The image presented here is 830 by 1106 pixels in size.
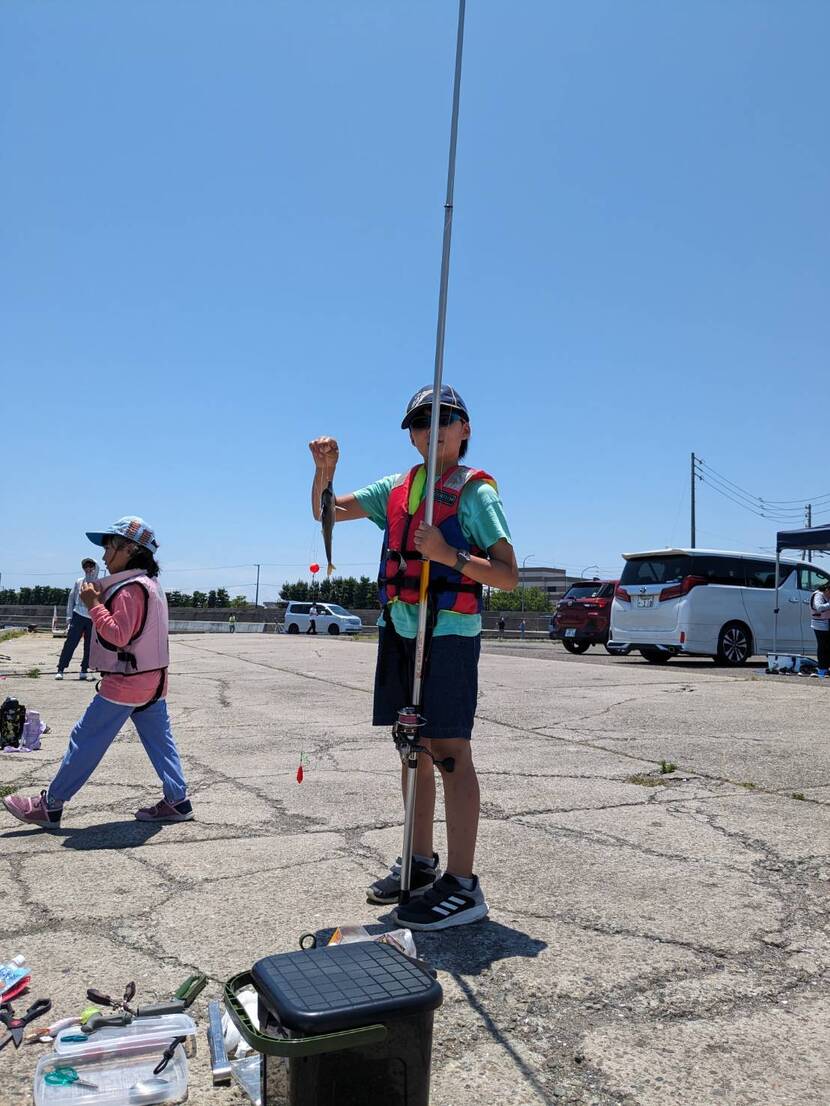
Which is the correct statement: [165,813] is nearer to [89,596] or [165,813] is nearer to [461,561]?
[89,596]

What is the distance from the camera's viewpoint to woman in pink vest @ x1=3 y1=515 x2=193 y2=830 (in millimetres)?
4223

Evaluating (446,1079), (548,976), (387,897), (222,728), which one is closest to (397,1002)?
(446,1079)

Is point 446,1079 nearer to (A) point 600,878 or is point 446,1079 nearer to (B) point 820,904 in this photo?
(A) point 600,878

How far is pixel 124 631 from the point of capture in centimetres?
430

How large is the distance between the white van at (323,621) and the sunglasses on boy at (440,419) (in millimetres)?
36650

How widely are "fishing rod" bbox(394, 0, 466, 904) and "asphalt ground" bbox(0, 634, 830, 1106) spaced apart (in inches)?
15.8

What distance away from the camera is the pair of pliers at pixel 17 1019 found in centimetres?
217

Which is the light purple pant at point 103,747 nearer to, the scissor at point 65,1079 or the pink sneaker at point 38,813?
the pink sneaker at point 38,813

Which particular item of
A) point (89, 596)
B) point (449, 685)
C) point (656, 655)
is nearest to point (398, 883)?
point (449, 685)

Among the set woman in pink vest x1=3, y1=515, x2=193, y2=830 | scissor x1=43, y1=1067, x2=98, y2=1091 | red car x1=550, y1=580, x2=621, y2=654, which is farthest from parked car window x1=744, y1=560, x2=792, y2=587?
scissor x1=43, y1=1067, x2=98, y2=1091

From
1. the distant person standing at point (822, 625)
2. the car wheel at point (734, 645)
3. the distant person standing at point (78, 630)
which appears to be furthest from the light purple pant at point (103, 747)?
the car wheel at point (734, 645)

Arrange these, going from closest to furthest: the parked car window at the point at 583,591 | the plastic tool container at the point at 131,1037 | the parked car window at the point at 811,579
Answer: the plastic tool container at the point at 131,1037
the parked car window at the point at 811,579
the parked car window at the point at 583,591

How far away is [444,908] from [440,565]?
1.14 metres

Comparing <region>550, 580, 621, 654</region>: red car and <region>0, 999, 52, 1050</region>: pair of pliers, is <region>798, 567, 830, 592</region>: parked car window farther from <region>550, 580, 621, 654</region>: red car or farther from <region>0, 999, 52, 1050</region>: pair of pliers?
<region>0, 999, 52, 1050</region>: pair of pliers
